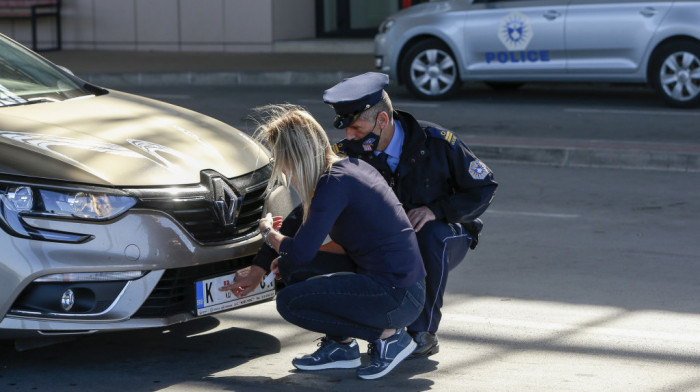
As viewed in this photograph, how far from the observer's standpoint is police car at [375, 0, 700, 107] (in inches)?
481

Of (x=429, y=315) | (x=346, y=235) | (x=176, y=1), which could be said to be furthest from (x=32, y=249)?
(x=176, y=1)

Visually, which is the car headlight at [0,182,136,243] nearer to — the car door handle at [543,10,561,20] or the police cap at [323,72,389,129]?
the police cap at [323,72,389,129]

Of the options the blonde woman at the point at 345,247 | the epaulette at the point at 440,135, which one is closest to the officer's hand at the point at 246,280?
the blonde woman at the point at 345,247

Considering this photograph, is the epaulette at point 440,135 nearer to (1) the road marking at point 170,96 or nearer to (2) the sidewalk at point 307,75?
(2) the sidewalk at point 307,75

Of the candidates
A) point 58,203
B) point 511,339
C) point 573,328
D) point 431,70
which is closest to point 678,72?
point 431,70

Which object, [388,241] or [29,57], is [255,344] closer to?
[388,241]

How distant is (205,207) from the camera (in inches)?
181

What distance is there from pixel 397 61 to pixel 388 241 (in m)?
9.25

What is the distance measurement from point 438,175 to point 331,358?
87 centimetres

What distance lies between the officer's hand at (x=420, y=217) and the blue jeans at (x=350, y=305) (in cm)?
29

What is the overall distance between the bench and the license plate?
15.8 m

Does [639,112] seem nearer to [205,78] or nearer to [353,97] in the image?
[205,78]

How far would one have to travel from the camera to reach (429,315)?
191 inches

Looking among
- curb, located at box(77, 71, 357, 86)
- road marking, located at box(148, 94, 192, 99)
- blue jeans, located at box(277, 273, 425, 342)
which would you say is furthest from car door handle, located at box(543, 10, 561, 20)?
blue jeans, located at box(277, 273, 425, 342)
